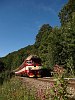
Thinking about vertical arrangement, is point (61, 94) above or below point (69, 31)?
below

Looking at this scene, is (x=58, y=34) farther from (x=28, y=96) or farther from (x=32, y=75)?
(x=28, y=96)

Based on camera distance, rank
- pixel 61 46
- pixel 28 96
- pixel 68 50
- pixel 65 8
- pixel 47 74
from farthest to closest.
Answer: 1. pixel 65 8
2. pixel 61 46
3. pixel 68 50
4. pixel 47 74
5. pixel 28 96

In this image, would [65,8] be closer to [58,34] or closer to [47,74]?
[58,34]

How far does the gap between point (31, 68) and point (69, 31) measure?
1475 centimetres

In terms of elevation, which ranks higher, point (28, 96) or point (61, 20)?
point (61, 20)

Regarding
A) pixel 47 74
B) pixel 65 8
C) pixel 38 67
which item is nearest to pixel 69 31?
pixel 47 74

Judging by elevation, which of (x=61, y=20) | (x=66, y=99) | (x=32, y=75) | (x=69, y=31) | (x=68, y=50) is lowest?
(x=66, y=99)

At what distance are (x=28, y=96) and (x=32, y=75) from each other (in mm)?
24278

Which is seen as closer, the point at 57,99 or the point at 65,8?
the point at 57,99

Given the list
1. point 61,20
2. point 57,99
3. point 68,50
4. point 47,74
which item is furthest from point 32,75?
point 61,20

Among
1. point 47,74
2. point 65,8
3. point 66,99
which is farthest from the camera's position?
point 65,8

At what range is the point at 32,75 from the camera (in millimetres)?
38969

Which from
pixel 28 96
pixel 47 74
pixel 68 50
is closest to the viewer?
pixel 28 96

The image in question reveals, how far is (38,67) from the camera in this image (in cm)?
3966
